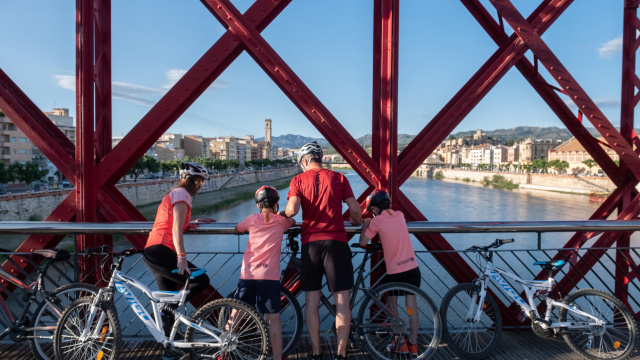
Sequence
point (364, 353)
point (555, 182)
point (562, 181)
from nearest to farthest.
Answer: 1. point (364, 353)
2. point (562, 181)
3. point (555, 182)

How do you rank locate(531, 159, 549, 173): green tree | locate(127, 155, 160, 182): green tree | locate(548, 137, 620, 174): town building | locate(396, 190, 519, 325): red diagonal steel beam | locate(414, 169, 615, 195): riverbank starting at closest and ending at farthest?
locate(396, 190, 519, 325): red diagonal steel beam → locate(127, 155, 160, 182): green tree → locate(414, 169, 615, 195): riverbank → locate(548, 137, 620, 174): town building → locate(531, 159, 549, 173): green tree

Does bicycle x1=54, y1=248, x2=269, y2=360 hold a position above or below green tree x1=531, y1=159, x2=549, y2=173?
above

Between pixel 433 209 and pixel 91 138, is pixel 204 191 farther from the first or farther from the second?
pixel 91 138

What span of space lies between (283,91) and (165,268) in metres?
1.48

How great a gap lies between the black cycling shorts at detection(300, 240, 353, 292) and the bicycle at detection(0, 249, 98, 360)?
4.62 ft

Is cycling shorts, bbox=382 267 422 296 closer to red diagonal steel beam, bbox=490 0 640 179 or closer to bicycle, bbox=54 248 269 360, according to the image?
bicycle, bbox=54 248 269 360

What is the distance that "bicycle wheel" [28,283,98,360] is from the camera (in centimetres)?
288

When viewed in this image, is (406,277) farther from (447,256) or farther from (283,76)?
(283,76)

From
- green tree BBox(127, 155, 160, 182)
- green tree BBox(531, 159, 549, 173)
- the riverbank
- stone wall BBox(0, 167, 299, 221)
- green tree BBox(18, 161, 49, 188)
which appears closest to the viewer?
stone wall BBox(0, 167, 299, 221)

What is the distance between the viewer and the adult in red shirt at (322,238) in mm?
2740

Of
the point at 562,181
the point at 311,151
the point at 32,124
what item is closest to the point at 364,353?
the point at 311,151

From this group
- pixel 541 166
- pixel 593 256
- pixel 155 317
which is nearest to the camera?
pixel 155 317

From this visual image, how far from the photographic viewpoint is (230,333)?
2641 millimetres

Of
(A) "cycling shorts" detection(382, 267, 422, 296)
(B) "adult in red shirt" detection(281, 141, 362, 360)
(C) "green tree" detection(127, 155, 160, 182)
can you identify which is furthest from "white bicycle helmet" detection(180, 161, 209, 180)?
(C) "green tree" detection(127, 155, 160, 182)
